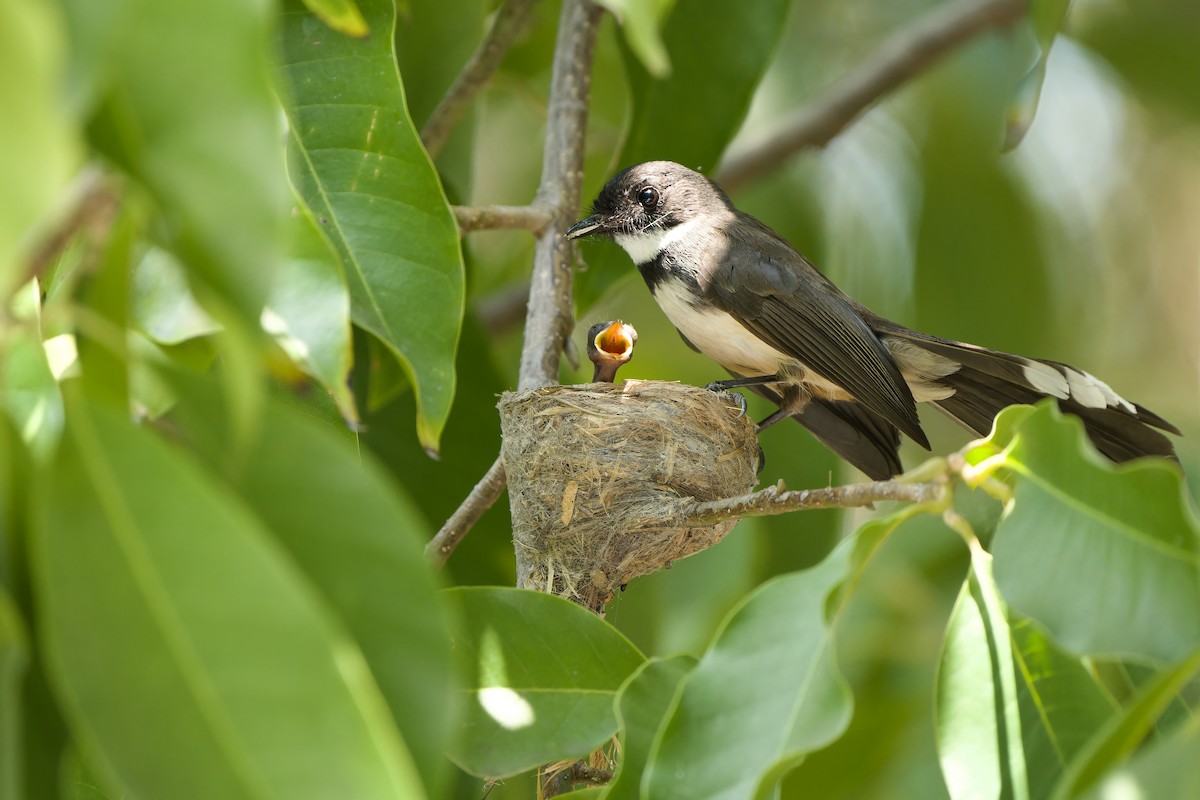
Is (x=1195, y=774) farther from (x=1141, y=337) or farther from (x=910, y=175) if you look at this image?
(x=1141, y=337)

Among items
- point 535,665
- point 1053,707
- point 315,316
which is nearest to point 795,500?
point 535,665

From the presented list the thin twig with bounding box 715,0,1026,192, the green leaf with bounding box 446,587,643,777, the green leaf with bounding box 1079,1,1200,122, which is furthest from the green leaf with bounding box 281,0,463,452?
the green leaf with bounding box 1079,1,1200,122

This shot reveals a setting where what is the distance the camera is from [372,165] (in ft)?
7.52

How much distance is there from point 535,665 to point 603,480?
1.45 meters

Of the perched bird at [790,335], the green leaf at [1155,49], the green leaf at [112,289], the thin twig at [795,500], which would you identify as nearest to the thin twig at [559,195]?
the perched bird at [790,335]

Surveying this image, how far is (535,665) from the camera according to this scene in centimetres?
218

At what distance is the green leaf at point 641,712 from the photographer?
1710mm

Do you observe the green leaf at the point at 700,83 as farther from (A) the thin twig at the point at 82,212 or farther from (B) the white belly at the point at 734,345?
(A) the thin twig at the point at 82,212

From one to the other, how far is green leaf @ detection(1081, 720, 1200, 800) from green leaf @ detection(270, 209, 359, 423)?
1.00 meters

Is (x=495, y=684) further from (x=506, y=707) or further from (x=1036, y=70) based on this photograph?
(x=1036, y=70)

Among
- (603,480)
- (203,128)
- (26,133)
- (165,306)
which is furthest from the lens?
(603,480)

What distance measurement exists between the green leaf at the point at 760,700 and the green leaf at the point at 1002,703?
319 millimetres

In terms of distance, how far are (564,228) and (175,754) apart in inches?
99.5

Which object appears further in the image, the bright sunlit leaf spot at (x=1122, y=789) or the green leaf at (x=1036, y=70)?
the green leaf at (x=1036, y=70)
